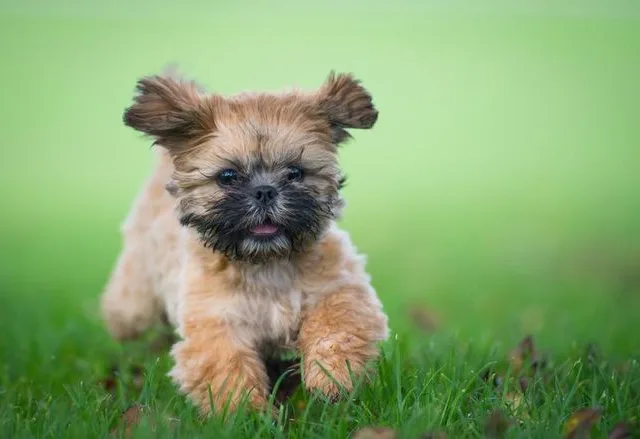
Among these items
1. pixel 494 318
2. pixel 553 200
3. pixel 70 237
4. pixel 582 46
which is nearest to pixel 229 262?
pixel 494 318

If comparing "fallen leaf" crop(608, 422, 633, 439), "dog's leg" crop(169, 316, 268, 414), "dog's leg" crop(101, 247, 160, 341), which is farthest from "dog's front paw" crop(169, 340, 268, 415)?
"dog's leg" crop(101, 247, 160, 341)

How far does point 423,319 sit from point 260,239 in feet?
10.1

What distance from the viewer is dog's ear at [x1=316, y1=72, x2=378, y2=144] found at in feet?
15.3

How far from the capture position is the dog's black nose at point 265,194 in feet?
14.0

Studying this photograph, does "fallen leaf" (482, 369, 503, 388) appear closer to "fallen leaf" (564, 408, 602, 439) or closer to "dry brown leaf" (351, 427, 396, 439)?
"fallen leaf" (564, 408, 602, 439)

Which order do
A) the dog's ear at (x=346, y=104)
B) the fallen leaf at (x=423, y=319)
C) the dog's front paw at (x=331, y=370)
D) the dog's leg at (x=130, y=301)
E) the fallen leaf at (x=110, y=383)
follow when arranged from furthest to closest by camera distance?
the fallen leaf at (x=423, y=319), the dog's leg at (x=130, y=301), the fallen leaf at (x=110, y=383), the dog's ear at (x=346, y=104), the dog's front paw at (x=331, y=370)

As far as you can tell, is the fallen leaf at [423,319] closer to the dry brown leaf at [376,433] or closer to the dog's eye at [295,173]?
the dog's eye at [295,173]

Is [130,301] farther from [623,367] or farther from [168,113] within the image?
[623,367]

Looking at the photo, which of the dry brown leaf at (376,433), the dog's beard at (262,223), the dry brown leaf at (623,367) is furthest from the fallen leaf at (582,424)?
the dog's beard at (262,223)

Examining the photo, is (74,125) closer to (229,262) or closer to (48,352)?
(48,352)

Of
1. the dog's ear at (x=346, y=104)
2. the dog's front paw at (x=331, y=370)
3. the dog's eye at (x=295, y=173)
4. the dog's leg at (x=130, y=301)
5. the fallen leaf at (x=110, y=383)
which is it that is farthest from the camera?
the dog's leg at (x=130, y=301)

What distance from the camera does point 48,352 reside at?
19.5 feet

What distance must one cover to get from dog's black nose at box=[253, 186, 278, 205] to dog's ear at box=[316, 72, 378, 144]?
21.0 inches

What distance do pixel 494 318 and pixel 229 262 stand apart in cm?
344
